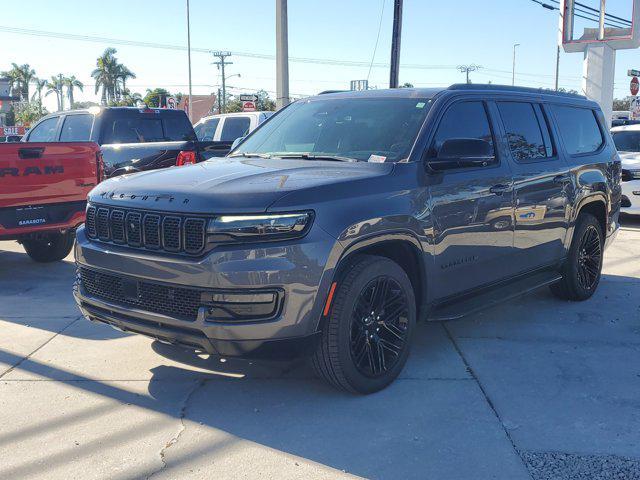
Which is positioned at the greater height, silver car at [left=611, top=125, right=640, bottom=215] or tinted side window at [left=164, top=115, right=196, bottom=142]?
tinted side window at [left=164, top=115, right=196, bottom=142]

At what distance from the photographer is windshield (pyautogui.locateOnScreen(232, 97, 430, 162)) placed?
14.7 feet

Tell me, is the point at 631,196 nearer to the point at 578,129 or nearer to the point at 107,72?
the point at 578,129

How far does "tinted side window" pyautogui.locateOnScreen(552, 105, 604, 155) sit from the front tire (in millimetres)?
2780

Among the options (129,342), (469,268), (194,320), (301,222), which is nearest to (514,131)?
(469,268)

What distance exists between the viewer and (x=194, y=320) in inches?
141

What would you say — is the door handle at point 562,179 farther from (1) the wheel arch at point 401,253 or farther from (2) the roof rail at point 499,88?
(1) the wheel arch at point 401,253

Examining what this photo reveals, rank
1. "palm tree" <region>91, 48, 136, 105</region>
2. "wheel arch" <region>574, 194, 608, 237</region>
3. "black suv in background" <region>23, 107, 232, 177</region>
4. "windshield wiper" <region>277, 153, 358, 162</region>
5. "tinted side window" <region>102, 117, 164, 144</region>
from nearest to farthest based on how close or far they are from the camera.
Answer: "windshield wiper" <region>277, 153, 358, 162</region>, "wheel arch" <region>574, 194, 608, 237</region>, "black suv in background" <region>23, 107, 232, 177</region>, "tinted side window" <region>102, 117, 164, 144</region>, "palm tree" <region>91, 48, 136, 105</region>

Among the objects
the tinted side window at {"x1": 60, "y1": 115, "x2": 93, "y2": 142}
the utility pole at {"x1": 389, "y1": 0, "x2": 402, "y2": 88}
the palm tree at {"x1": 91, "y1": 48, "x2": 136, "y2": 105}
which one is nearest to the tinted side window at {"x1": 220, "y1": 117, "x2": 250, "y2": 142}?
the tinted side window at {"x1": 60, "y1": 115, "x2": 93, "y2": 142}

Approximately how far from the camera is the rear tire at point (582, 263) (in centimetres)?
618

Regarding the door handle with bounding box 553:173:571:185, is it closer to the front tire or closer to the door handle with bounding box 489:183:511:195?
the door handle with bounding box 489:183:511:195

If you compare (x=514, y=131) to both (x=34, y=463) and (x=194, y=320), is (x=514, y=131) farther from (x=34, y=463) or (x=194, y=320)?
(x=34, y=463)

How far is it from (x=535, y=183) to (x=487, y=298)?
1.08m

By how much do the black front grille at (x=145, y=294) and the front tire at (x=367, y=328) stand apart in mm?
782

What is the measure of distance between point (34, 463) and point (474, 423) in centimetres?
240
